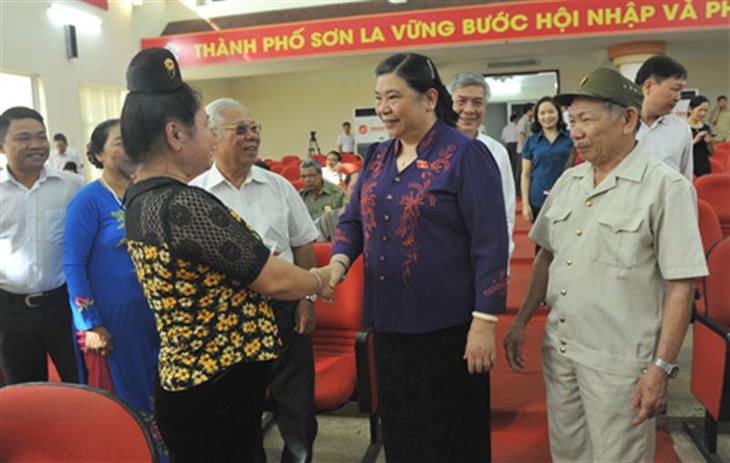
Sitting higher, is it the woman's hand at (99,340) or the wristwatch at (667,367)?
the wristwatch at (667,367)

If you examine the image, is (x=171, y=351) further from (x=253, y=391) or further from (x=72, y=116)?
(x=72, y=116)

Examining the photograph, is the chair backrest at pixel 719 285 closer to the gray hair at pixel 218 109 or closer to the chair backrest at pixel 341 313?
the chair backrest at pixel 341 313

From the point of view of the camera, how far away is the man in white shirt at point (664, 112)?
2396 millimetres

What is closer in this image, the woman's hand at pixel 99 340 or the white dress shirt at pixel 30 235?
the woman's hand at pixel 99 340

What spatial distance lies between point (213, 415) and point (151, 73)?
0.73 metres

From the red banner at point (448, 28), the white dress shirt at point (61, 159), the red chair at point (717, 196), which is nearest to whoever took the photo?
the red chair at point (717, 196)

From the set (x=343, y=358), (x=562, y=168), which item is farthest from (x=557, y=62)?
(x=343, y=358)

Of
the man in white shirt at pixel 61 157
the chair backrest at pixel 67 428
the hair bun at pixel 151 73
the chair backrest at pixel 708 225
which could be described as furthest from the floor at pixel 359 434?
the man in white shirt at pixel 61 157

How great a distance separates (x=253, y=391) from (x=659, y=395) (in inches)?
36.2

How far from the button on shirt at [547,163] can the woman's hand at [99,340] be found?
2.90 meters

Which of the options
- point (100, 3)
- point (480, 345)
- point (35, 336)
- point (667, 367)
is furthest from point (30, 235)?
point (100, 3)

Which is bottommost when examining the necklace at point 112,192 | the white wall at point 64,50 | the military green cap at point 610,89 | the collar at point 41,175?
the necklace at point 112,192

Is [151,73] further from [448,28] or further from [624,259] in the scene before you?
[448,28]

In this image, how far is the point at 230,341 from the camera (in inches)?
45.9
